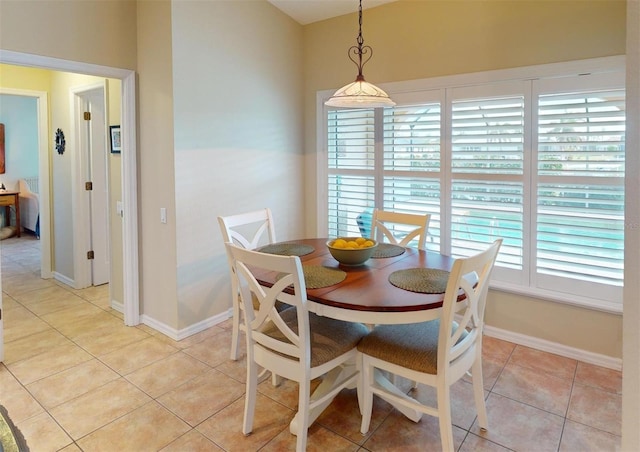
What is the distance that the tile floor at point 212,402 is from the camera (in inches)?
81.5

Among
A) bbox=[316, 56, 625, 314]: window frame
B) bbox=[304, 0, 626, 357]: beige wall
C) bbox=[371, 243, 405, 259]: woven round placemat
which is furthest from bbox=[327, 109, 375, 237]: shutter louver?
bbox=[371, 243, 405, 259]: woven round placemat

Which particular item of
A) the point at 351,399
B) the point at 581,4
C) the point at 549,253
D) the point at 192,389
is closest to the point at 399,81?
the point at 581,4

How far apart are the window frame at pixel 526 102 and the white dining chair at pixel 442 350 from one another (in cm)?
127

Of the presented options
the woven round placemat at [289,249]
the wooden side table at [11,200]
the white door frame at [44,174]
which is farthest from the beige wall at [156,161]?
the wooden side table at [11,200]

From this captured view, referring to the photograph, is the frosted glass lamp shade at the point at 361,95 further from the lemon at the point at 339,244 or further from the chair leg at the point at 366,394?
the chair leg at the point at 366,394

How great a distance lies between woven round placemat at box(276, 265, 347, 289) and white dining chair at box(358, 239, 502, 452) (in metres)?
0.35

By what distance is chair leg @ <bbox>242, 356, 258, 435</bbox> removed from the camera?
2084 mm

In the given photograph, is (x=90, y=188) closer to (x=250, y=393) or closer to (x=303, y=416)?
(x=250, y=393)

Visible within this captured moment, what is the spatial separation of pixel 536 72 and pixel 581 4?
1.59ft

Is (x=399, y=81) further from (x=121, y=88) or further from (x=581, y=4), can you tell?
(x=121, y=88)

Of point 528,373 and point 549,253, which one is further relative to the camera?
point 549,253

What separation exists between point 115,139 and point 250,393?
2804 mm

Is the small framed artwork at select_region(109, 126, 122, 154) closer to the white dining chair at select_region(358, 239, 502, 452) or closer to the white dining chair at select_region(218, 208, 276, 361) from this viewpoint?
the white dining chair at select_region(218, 208, 276, 361)

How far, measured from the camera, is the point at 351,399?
2.43 m
